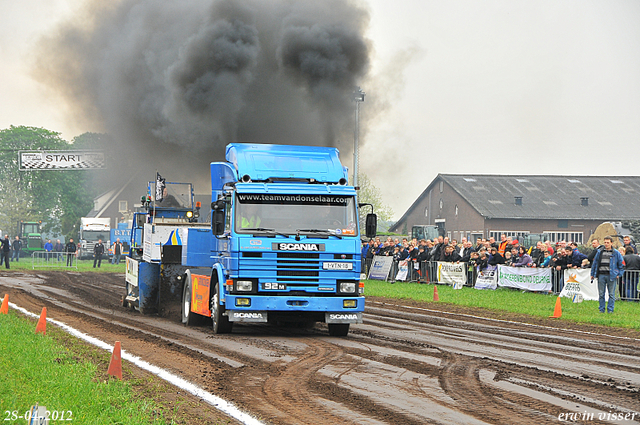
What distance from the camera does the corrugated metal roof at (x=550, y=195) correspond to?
60094 mm

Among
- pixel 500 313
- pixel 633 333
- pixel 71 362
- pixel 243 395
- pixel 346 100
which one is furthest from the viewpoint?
pixel 346 100

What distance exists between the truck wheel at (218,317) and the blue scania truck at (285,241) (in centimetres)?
2

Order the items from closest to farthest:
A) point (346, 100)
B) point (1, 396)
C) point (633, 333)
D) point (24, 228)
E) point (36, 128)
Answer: point (1, 396) → point (633, 333) → point (346, 100) → point (24, 228) → point (36, 128)

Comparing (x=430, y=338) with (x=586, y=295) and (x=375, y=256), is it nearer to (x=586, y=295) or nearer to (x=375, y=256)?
(x=586, y=295)

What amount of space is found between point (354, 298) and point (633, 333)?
590 cm

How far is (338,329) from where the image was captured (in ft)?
43.8

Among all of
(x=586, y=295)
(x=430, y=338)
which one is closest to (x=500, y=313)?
(x=586, y=295)

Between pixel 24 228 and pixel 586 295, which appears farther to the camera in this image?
pixel 24 228

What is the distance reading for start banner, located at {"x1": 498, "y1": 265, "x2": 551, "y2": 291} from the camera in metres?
22.8

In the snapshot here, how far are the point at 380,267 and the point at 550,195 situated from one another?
113ft

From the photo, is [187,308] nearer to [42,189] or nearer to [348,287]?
[348,287]

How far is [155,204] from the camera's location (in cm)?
1928

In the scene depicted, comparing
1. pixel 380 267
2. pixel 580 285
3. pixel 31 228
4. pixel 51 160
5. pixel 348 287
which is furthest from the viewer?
pixel 31 228

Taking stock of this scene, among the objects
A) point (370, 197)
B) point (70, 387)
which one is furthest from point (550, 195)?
point (70, 387)
